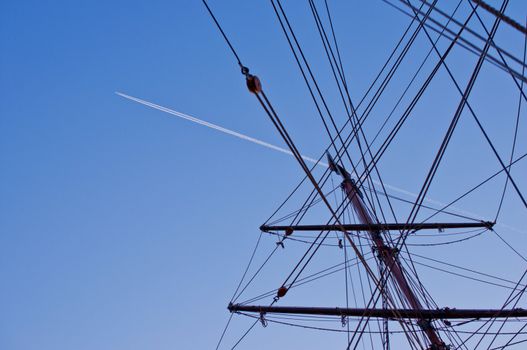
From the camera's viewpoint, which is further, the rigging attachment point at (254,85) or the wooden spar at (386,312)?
the wooden spar at (386,312)

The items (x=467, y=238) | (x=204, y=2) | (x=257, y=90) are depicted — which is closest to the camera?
(x=257, y=90)

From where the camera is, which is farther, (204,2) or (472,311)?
(472,311)

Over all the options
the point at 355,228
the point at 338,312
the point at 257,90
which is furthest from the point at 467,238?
the point at 257,90

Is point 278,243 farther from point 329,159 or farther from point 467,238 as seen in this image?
point 467,238

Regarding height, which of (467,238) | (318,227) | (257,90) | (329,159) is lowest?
(257,90)

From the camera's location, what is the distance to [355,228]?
968 centimetres

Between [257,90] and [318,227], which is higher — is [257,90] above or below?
below

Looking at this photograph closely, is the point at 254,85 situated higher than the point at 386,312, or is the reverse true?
the point at 386,312

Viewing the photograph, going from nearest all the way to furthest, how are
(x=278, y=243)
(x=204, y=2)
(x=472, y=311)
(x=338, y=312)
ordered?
(x=204, y=2) → (x=472, y=311) → (x=338, y=312) → (x=278, y=243)

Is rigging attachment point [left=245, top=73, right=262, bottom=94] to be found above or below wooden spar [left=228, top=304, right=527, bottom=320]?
below

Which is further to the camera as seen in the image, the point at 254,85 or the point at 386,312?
the point at 386,312

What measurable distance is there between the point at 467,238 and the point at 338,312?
15.2ft

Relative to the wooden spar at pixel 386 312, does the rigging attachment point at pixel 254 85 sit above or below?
below

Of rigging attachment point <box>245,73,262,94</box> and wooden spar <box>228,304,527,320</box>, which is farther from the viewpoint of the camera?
wooden spar <box>228,304,527,320</box>
